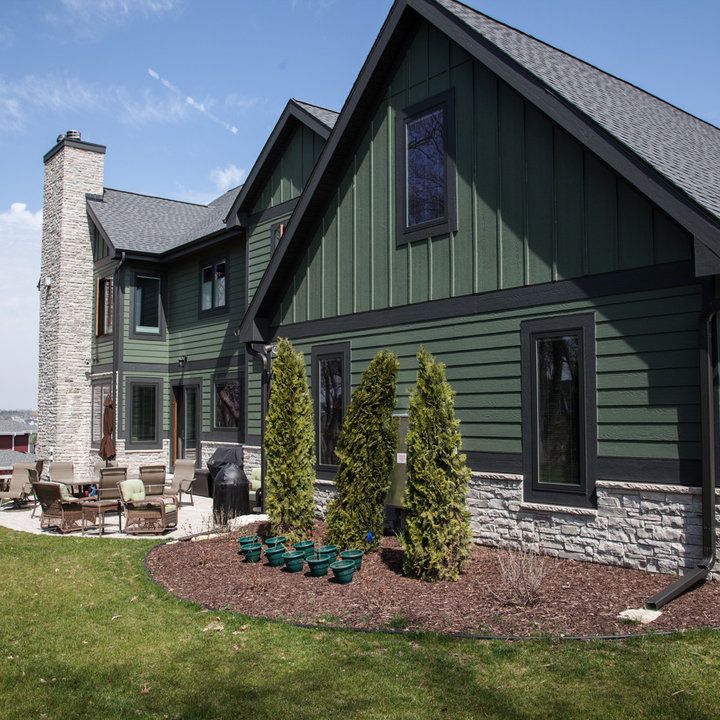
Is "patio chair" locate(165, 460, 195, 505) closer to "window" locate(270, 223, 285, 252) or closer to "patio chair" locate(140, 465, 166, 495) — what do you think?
"patio chair" locate(140, 465, 166, 495)

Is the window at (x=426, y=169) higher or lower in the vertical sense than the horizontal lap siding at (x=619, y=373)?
higher

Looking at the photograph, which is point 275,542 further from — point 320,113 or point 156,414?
point 156,414

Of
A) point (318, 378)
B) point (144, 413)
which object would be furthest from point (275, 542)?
point (144, 413)

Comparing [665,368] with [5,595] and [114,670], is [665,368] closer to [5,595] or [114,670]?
[114,670]

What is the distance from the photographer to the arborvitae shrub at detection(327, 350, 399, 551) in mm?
9383

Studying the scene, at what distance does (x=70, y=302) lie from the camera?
72.4 feet

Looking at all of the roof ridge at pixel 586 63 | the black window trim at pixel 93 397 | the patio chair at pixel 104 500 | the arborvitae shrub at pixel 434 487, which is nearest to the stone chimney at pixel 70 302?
the black window trim at pixel 93 397

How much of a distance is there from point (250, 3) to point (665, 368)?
8688 millimetres

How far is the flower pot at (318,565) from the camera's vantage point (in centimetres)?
844

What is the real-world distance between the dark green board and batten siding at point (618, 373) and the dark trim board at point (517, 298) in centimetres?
8

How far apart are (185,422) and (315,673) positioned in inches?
614

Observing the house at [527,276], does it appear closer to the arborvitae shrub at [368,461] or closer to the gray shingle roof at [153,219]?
the arborvitae shrub at [368,461]

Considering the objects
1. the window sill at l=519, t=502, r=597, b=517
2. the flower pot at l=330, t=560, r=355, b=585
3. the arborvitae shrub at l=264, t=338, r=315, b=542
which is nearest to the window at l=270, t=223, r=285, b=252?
the arborvitae shrub at l=264, t=338, r=315, b=542

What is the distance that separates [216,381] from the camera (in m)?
19.0
